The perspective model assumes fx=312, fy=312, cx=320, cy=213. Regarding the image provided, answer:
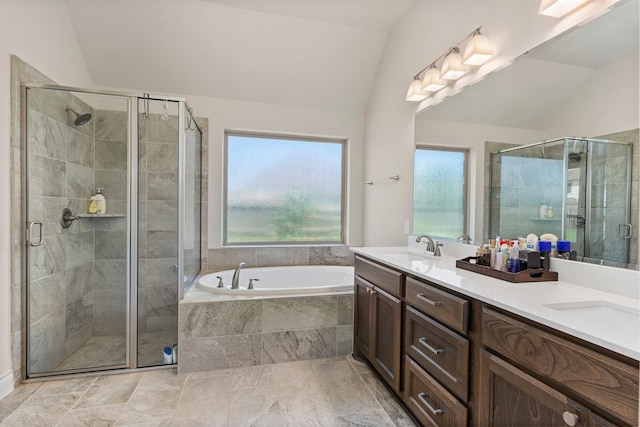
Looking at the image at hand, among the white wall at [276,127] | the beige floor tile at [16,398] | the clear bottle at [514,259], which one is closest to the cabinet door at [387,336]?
the clear bottle at [514,259]

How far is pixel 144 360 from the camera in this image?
2242 mm

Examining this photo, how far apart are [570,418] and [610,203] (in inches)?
32.5

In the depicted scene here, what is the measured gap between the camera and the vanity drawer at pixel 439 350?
1.24 m

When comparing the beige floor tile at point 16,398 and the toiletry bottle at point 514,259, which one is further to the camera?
the beige floor tile at point 16,398

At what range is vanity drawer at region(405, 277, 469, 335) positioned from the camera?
1235mm

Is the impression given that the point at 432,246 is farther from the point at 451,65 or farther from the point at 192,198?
the point at 192,198

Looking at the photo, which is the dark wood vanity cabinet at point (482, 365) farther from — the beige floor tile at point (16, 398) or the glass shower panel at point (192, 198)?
the beige floor tile at point (16, 398)

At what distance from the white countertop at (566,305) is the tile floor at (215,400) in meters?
0.89

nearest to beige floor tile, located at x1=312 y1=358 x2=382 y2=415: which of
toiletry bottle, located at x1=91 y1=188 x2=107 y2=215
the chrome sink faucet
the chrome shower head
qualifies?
the chrome sink faucet

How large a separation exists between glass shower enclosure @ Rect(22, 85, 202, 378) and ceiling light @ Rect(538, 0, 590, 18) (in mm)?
2299

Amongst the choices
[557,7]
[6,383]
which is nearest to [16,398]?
[6,383]

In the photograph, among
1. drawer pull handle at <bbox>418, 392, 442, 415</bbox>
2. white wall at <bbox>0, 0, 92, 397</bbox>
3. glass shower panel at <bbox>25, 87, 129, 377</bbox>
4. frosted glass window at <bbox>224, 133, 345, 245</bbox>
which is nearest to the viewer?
drawer pull handle at <bbox>418, 392, 442, 415</bbox>

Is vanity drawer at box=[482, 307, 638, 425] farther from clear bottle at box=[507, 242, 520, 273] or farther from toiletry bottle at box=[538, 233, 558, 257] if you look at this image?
toiletry bottle at box=[538, 233, 558, 257]

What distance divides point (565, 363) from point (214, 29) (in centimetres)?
319
